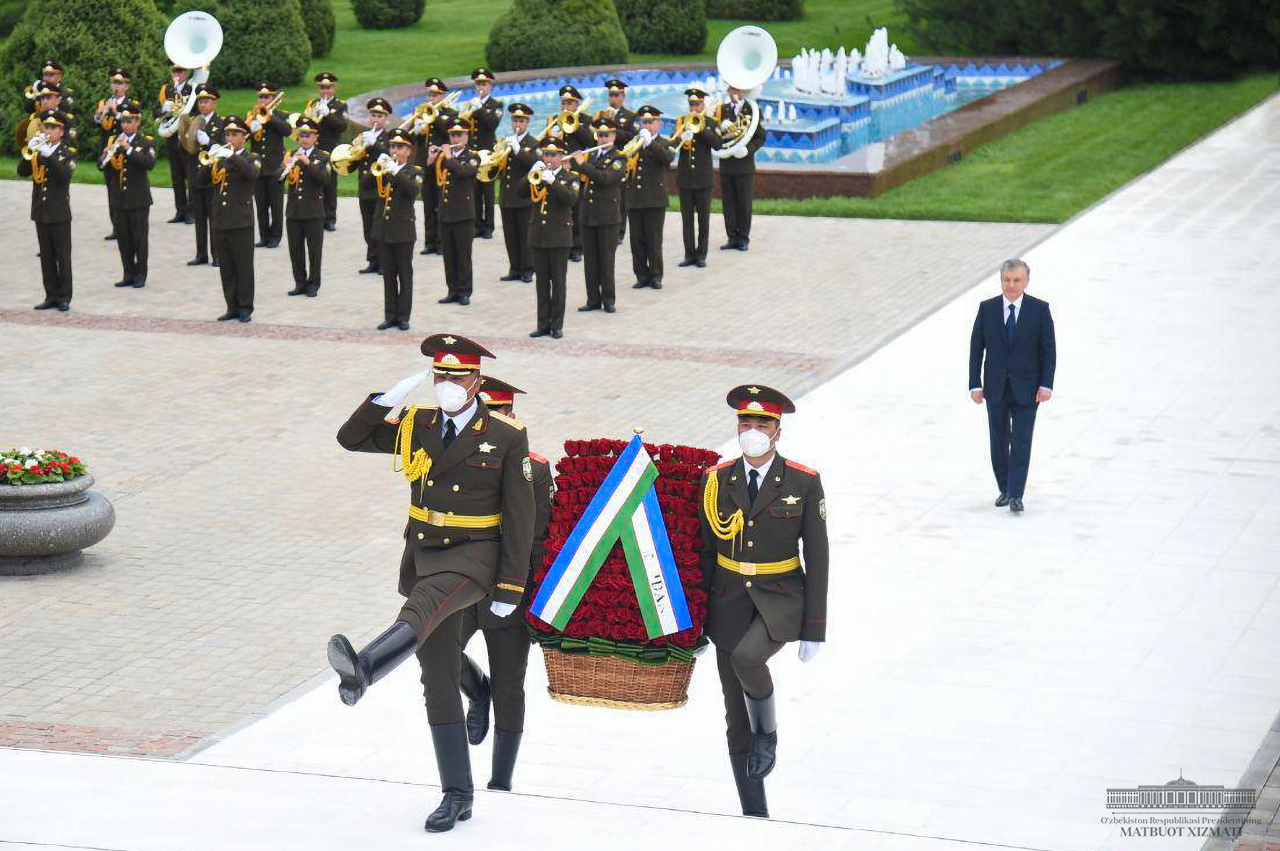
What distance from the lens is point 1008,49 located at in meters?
35.9

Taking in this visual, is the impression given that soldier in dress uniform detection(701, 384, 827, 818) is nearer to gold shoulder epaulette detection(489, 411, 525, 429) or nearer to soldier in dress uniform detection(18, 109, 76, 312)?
gold shoulder epaulette detection(489, 411, 525, 429)

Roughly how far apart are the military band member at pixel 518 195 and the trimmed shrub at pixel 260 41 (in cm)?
1357

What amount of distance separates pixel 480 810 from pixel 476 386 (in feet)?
5.06

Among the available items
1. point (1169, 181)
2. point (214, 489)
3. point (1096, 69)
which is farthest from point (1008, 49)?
point (214, 489)

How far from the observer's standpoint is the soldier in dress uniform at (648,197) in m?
18.4

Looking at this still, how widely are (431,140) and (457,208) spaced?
296cm

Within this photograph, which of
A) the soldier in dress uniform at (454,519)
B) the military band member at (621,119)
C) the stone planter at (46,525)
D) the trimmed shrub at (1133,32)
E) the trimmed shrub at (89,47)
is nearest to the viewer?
the soldier in dress uniform at (454,519)

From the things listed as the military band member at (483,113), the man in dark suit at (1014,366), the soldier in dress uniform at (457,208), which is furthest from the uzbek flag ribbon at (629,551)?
the military band member at (483,113)

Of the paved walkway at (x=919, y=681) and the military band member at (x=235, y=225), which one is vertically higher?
the military band member at (x=235, y=225)

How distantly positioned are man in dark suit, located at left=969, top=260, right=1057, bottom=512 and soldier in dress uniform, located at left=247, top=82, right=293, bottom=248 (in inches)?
415

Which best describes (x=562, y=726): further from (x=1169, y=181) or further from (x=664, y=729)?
(x=1169, y=181)

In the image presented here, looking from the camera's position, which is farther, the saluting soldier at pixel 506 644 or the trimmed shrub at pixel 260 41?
the trimmed shrub at pixel 260 41

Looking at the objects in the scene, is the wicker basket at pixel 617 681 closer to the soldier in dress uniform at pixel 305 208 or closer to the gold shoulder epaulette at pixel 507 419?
the gold shoulder epaulette at pixel 507 419

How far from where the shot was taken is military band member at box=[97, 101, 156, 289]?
730 inches
